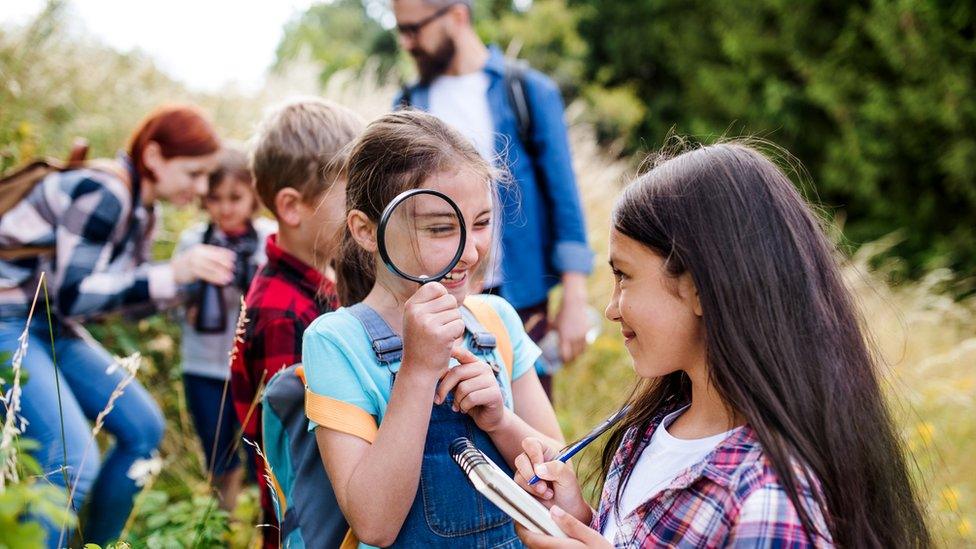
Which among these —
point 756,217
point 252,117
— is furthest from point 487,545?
point 252,117

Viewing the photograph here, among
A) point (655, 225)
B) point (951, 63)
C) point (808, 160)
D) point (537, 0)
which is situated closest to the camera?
point (655, 225)

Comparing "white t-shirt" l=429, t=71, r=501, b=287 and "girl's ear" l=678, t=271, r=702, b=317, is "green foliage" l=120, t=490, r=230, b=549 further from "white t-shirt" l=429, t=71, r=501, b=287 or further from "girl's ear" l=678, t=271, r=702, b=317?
"white t-shirt" l=429, t=71, r=501, b=287

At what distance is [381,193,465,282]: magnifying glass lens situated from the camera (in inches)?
66.1

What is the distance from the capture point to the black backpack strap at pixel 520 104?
355 centimetres

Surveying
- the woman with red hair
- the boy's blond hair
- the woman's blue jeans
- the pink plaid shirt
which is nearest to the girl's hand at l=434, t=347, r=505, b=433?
the pink plaid shirt

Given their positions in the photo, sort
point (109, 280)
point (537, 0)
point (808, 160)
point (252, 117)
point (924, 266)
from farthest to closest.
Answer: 1. point (537, 0)
2. point (808, 160)
3. point (924, 266)
4. point (252, 117)
5. point (109, 280)

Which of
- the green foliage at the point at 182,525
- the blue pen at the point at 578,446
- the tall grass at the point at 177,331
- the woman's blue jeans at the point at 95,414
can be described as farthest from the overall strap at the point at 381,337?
the woman's blue jeans at the point at 95,414

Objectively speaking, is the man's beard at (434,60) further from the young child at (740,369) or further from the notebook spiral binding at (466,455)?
the notebook spiral binding at (466,455)

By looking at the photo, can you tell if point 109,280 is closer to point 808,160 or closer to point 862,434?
point 862,434

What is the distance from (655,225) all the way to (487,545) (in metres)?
0.72

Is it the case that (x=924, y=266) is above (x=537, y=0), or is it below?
below

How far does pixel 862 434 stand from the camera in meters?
1.56

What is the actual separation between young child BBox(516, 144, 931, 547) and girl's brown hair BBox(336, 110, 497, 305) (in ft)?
1.23

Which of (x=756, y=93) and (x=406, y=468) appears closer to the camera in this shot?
(x=406, y=468)
